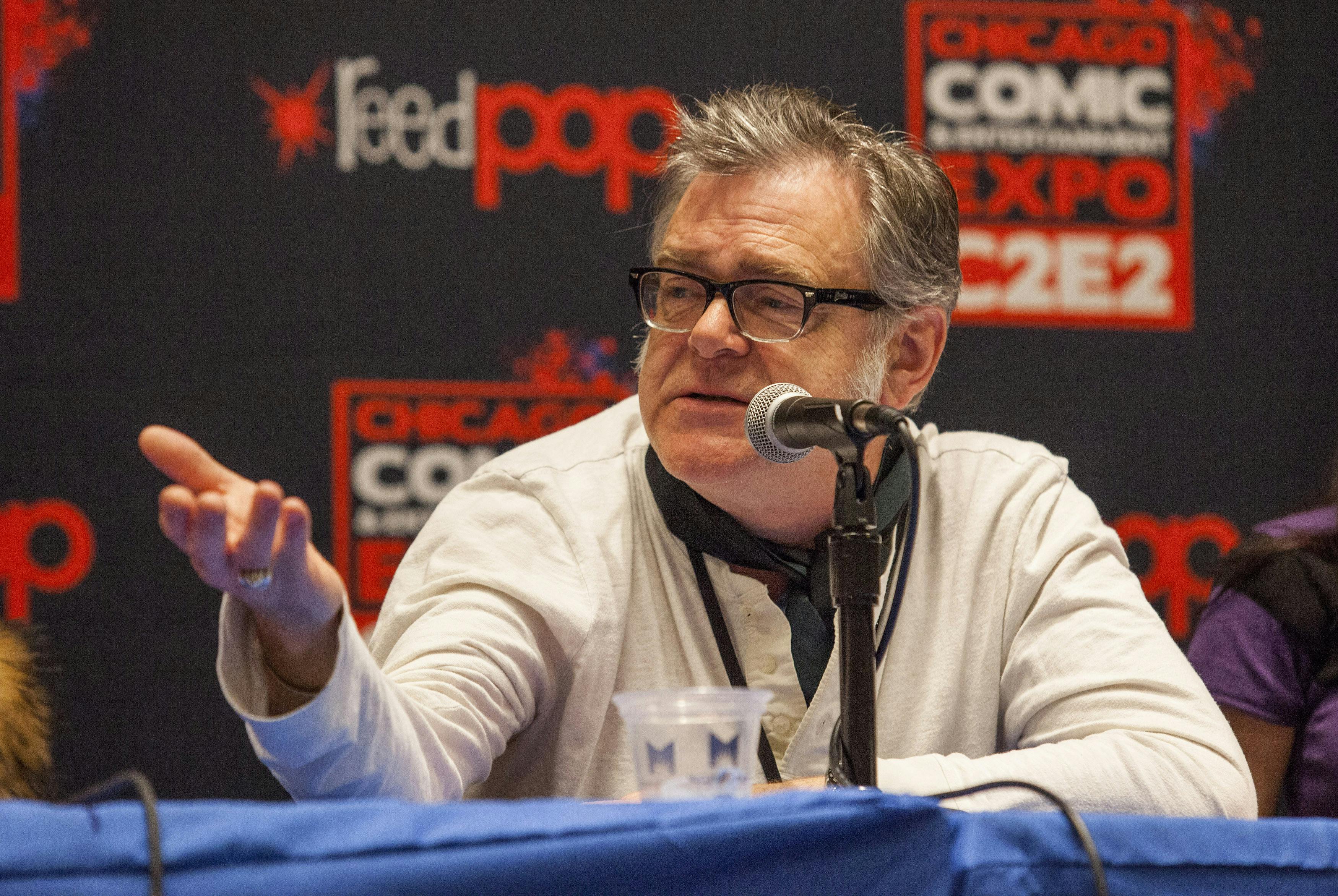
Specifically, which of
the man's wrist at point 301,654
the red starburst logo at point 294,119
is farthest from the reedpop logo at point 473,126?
the man's wrist at point 301,654

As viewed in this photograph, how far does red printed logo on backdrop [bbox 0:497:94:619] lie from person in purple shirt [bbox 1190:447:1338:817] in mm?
1969

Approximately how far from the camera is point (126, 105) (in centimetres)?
252

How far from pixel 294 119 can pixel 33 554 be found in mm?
931

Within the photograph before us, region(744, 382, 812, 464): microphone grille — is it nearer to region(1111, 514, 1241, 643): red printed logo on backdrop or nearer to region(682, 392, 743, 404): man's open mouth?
region(682, 392, 743, 404): man's open mouth

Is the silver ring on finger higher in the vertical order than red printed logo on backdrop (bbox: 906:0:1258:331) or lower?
lower

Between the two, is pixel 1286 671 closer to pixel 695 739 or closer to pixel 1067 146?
pixel 1067 146

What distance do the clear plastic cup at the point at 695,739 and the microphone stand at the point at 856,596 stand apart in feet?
0.50

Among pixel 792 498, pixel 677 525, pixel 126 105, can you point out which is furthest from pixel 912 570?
pixel 126 105

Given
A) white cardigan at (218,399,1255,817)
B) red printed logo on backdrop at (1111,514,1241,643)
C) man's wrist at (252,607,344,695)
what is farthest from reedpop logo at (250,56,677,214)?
man's wrist at (252,607,344,695)

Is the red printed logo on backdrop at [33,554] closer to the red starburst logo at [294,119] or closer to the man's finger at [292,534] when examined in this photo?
the red starburst logo at [294,119]

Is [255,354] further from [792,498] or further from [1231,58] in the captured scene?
[1231,58]

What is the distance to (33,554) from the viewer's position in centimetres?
241

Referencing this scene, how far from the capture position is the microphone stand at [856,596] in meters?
1.12

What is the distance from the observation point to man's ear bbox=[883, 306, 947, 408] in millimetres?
2043
